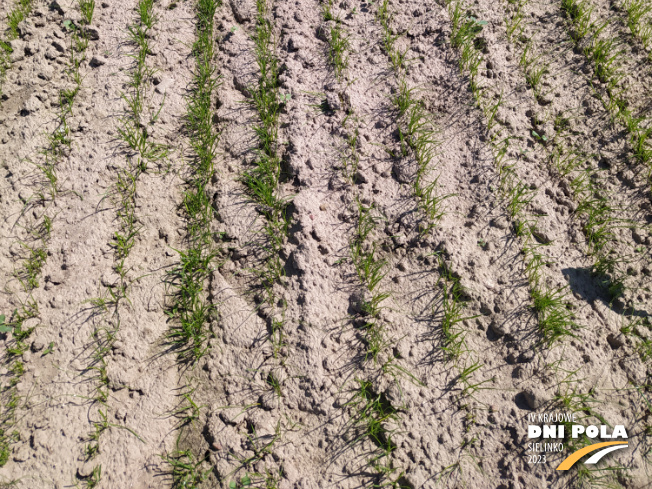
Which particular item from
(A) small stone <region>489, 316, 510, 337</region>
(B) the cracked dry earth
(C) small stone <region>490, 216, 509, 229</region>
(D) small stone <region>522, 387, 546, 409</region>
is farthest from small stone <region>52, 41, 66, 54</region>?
(D) small stone <region>522, 387, 546, 409</region>

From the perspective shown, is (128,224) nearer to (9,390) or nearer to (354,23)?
(9,390)

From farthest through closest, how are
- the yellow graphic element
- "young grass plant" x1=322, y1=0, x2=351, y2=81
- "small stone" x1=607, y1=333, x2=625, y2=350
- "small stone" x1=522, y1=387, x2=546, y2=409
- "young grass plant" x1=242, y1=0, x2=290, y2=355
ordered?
"young grass plant" x1=322, y1=0, x2=351, y2=81 → "young grass plant" x1=242, y1=0, x2=290, y2=355 → "small stone" x1=607, y1=333, x2=625, y2=350 → "small stone" x1=522, y1=387, x2=546, y2=409 → the yellow graphic element

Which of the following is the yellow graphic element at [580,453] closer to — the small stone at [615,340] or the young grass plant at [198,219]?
the small stone at [615,340]

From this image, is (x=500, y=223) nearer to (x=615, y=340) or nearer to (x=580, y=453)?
(x=615, y=340)

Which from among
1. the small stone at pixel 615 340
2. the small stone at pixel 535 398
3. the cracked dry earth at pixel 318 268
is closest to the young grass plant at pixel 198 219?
the cracked dry earth at pixel 318 268

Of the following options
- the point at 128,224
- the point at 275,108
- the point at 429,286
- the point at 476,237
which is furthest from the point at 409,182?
the point at 128,224

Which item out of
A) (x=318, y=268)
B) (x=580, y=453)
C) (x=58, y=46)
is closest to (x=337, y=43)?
(x=318, y=268)

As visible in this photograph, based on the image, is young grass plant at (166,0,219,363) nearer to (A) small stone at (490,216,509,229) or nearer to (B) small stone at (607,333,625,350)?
(A) small stone at (490,216,509,229)
